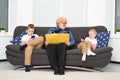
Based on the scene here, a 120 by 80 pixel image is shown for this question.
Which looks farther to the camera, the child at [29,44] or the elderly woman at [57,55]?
the child at [29,44]

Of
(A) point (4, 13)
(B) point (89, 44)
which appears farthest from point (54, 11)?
(B) point (89, 44)

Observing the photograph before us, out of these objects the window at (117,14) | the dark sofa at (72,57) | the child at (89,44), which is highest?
the window at (117,14)

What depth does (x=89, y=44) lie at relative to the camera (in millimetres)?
4398

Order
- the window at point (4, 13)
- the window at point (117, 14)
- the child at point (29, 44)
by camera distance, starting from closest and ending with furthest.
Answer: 1. the child at point (29, 44)
2. the window at point (117, 14)
3. the window at point (4, 13)

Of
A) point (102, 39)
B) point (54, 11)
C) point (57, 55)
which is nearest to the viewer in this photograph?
point (57, 55)

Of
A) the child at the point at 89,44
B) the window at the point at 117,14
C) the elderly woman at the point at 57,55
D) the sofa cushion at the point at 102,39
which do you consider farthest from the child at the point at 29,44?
the window at the point at 117,14

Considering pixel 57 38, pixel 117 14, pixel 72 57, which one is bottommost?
pixel 72 57

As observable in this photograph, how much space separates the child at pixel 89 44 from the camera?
4.27m

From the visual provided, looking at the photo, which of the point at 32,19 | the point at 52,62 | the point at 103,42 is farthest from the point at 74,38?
the point at 32,19

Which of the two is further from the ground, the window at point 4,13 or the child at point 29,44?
the window at point 4,13

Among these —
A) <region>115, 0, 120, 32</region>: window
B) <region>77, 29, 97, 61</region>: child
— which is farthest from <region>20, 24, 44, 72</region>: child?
<region>115, 0, 120, 32</region>: window

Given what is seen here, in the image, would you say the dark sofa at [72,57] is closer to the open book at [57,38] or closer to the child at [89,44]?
the child at [89,44]

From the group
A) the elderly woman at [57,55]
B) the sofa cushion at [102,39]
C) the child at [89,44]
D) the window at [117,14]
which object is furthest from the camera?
the window at [117,14]

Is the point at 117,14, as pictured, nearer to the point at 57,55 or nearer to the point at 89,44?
the point at 89,44
